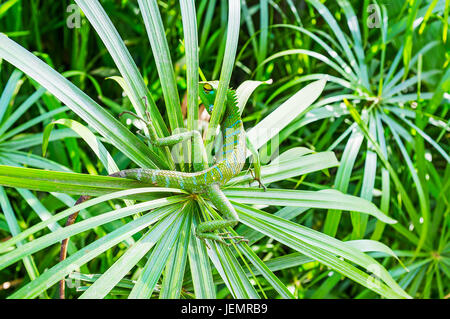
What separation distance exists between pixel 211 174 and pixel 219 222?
0.15 meters

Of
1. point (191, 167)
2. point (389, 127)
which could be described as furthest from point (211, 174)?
point (389, 127)

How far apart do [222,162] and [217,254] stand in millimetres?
264

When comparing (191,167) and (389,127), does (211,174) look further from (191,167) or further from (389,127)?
(389,127)

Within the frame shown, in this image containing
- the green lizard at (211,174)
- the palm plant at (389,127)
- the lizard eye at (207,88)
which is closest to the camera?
the green lizard at (211,174)

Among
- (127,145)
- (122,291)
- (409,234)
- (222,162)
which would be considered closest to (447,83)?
(409,234)

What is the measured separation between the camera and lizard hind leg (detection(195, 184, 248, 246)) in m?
1.05

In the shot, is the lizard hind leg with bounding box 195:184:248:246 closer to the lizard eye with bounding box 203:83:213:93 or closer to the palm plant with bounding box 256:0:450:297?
the lizard eye with bounding box 203:83:213:93

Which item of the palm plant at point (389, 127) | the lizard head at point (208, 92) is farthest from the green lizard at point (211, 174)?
the palm plant at point (389, 127)

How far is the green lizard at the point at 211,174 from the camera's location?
1.08 meters

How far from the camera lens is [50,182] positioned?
91 centimetres

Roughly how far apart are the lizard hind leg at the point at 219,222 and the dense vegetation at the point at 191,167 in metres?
0.04

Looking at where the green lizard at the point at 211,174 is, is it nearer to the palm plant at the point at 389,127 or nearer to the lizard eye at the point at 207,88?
the lizard eye at the point at 207,88

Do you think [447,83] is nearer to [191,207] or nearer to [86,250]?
[191,207]

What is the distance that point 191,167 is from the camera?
1.25 meters
